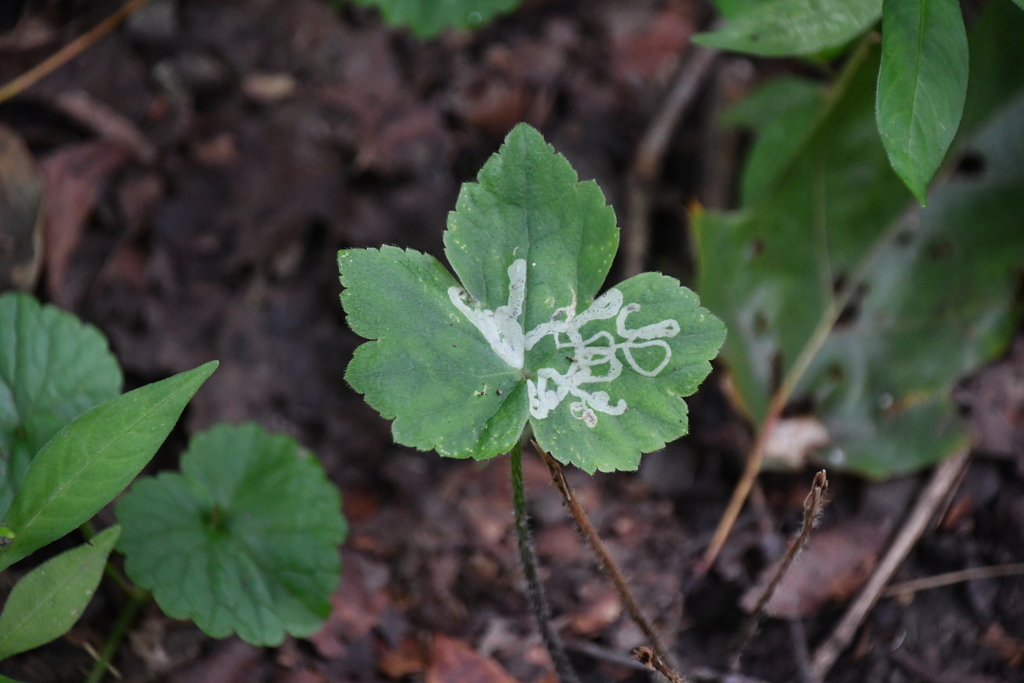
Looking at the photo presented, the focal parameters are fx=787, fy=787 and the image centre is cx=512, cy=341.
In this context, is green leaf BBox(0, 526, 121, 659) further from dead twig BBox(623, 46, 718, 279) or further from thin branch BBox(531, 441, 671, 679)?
dead twig BBox(623, 46, 718, 279)

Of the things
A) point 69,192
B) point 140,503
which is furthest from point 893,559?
point 69,192

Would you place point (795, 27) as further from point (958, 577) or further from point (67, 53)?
point (67, 53)

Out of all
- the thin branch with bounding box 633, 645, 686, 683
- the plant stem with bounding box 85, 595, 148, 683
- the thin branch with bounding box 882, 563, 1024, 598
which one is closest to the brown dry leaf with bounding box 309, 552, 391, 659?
the plant stem with bounding box 85, 595, 148, 683

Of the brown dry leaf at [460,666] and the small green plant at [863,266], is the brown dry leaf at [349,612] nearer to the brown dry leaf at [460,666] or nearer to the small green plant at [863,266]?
the brown dry leaf at [460,666]

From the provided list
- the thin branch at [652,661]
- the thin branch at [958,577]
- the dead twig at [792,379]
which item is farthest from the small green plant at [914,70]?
the thin branch at [958,577]

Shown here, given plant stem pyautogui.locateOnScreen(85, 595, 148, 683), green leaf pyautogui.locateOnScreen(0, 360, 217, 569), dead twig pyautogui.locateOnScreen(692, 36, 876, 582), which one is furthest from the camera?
dead twig pyautogui.locateOnScreen(692, 36, 876, 582)

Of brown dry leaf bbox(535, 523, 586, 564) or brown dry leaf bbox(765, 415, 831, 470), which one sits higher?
brown dry leaf bbox(765, 415, 831, 470)

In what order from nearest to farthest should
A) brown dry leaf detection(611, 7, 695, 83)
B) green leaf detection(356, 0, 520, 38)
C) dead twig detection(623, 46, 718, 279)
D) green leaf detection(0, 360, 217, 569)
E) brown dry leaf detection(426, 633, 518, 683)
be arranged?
green leaf detection(0, 360, 217, 569) < brown dry leaf detection(426, 633, 518, 683) < dead twig detection(623, 46, 718, 279) < green leaf detection(356, 0, 520, 38) < brown dry leaf detection(611, 7, 695, 83)
